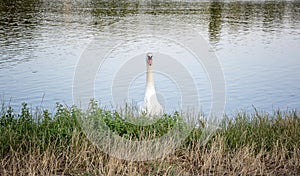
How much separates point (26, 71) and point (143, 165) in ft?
50.4

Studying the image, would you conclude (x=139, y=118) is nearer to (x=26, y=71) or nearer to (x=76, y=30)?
(x=26, y=71)

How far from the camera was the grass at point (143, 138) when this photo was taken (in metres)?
8.26

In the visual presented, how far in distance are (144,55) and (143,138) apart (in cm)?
1626

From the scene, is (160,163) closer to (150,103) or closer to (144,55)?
(150,103)

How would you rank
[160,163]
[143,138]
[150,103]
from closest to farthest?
[160,163]
[143,138]
[150,103]

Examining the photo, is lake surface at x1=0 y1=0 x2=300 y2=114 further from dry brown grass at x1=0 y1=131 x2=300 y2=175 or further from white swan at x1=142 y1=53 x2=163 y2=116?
dry brown grass at x1=0 y1=131 x2=300 y2=175

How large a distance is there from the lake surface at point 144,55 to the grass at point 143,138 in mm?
5929

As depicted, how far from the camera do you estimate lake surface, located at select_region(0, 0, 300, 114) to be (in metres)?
19.1

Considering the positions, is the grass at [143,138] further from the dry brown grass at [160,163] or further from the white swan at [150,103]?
the white swan at [150,103]

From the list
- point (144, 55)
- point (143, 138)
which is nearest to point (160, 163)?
point (143, 138)

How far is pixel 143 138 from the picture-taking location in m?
9.21

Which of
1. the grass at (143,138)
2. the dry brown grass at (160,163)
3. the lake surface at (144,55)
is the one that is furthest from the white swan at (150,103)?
the lake surface at (144,55)

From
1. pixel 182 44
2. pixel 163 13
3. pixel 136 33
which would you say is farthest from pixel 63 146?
pixel 163 13

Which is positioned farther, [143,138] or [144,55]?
[144,55]
